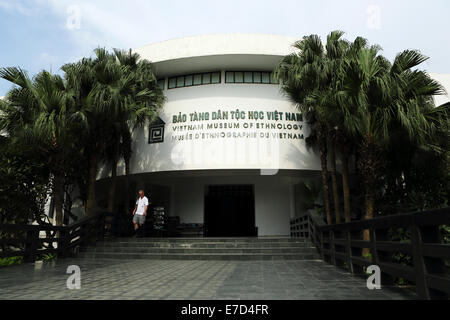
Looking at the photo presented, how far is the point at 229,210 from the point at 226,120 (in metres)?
6.09

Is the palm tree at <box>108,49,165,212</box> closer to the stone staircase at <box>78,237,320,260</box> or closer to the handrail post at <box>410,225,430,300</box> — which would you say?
the stone staircase at <box>78,237,320,260</box>

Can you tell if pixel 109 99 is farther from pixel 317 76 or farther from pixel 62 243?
pixel 317 76

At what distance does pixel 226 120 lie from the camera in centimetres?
1409

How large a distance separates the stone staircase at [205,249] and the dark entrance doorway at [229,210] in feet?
23.9

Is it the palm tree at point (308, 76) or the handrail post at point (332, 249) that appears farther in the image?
the palm tree at point (308, 76)

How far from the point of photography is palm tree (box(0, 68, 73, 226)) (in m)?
9.36

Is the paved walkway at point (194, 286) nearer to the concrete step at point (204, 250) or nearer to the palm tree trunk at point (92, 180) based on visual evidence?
the concrete step at point (204, 250)

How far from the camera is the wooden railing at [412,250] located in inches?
116

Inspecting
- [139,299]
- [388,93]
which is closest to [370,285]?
[139,299]

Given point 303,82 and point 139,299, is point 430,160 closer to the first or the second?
point 303,82

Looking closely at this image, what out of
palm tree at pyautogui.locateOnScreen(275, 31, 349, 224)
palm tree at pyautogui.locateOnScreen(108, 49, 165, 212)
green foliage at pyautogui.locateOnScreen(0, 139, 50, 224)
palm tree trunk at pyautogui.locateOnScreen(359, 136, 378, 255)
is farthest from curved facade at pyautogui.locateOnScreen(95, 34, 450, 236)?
palm tree trunk at pyautogui.locateOnScreen(359, 136, 378, 255)

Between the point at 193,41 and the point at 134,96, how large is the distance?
448 cm

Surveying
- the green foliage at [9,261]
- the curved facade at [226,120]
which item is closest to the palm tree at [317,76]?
the curved facade at [226,120]
